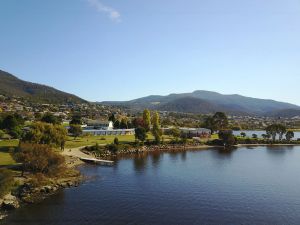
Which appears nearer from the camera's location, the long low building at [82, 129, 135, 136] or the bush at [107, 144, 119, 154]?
the bush at [107, 144, 119, 154]

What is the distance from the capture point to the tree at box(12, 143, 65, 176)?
1916 inches

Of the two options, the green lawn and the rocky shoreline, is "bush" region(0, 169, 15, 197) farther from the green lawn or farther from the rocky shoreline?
the green lawn

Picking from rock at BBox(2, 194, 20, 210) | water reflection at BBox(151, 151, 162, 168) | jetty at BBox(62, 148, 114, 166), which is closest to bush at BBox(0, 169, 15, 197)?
rock at BBox(2, 194, 20, 210)

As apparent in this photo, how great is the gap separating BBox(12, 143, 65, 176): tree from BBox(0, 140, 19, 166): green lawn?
6.80 metres

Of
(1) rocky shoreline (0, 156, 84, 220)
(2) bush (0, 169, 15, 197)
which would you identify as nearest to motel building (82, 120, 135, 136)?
(1) rocky shoreline (0, 156, 84, 220)

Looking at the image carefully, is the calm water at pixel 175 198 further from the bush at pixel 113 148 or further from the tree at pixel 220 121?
the tree at pixel 220 121

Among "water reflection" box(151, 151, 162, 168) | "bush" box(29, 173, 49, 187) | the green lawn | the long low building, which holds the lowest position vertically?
"bush" box(29, 173, 49, 187)

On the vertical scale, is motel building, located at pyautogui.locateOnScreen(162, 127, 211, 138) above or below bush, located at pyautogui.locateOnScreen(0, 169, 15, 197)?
above

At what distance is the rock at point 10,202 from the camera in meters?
37.2

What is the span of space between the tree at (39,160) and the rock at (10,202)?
904 centimetres

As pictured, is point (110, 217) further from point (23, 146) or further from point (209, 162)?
point (209, 162)

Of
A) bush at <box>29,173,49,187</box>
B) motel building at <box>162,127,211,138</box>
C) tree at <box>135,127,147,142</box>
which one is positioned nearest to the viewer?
bush at <box>29,173,49,187</box>

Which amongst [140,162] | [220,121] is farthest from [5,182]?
[220,121]

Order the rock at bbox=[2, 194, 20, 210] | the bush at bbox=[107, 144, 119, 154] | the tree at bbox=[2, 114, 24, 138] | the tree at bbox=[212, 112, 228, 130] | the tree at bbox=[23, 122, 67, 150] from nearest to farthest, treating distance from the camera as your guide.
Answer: the rock at bbox=[2, 194, 20, 210], the tree at bbox=[23, 122, 67, 150], the tree at bbox=[2, 114, 24, 138], the bush at bbox=[107, 144, 119, 154], the tree at bbox=[212, 112, 228, 130]
